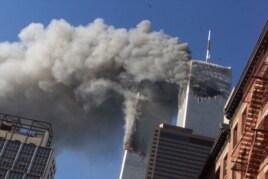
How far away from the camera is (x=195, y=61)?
19712 centimetres

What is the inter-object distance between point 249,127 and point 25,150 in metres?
125

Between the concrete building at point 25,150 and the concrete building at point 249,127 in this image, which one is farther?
the concrete building at point 25,150

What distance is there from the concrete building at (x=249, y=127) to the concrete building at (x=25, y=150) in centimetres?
10721

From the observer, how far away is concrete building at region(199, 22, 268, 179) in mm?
30359

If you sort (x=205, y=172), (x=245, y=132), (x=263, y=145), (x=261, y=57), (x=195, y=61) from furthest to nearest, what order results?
(x=195, y=61) < (x=205, y=172) < (x=261, y=57) < (x=245, y=132) < (x=263, y=145)

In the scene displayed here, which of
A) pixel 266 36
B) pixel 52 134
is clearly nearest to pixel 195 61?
pixel 52 134

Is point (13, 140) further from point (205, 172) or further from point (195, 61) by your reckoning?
point (205, 172)

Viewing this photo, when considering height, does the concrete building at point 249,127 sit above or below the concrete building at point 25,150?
below

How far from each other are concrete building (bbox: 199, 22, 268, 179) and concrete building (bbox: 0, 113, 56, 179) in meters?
107

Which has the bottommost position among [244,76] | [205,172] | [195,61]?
[205,172]

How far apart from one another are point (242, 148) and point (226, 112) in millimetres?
8552

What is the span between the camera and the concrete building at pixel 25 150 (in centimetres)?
14412

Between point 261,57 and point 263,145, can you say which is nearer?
point 263,145

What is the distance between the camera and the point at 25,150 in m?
151
